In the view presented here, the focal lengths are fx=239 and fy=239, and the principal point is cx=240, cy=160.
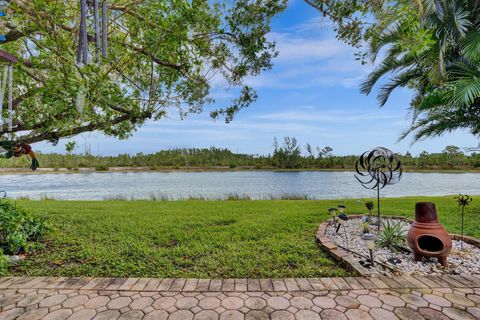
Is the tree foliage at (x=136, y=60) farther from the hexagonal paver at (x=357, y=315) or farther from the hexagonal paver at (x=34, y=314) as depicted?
the hexagonal paver at (x=357, y=315)

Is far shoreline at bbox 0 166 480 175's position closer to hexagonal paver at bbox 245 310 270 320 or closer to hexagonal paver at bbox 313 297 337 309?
hexagonal paver at bbox 313 297 337 309

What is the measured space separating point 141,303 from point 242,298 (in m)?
0.78

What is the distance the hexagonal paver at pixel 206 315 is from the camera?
65.5 inches

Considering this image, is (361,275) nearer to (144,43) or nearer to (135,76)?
(144,43)

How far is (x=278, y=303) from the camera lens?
183 centimetres

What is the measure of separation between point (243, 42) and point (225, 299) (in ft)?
8.60

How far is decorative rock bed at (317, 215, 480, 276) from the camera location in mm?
2350

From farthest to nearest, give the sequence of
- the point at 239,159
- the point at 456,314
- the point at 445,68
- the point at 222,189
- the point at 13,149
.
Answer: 1. the point at 239,159
2. the point at 222,189
3. the point at 445,68
4. the point at 13,149
5. the point at 456,314

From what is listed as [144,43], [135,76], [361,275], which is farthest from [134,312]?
[135,76]

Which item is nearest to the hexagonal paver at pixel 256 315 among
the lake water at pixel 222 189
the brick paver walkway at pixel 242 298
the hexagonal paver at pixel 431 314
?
the brick paver walkway at pixel 242 298

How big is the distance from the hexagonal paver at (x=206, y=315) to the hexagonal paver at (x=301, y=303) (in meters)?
0.59

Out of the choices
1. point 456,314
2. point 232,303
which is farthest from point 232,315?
point 456,314

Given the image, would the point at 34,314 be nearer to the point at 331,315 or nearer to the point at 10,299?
the point at 10,299

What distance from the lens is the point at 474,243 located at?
308cm
